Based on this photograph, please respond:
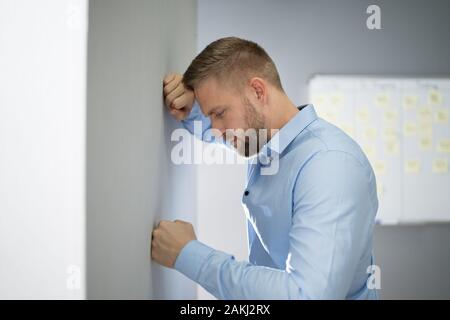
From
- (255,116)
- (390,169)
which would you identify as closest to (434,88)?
(390,169)

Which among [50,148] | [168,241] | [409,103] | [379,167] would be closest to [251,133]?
[168,241]

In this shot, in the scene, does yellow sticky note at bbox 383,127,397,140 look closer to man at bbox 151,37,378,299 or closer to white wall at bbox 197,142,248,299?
white wall at bbox 197,142,248,299

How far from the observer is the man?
0.71m

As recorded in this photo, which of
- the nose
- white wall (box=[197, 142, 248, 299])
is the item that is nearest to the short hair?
the nose

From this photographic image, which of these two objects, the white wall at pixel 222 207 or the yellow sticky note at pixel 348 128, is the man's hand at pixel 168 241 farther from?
the yellow sticky note at pixel 348 128

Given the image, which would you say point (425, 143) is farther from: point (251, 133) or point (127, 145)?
point (127, 145)

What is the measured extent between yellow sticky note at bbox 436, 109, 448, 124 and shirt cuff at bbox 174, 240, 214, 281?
2.08 m

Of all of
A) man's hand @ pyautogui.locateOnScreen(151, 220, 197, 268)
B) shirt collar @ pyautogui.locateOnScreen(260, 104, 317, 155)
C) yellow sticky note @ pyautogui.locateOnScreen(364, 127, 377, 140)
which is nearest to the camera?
man's hand @ pyautogui.locateOnScreen(151, 220, 197, 268)

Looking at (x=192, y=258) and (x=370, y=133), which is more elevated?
(x=370, y=133)

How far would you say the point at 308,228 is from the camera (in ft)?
2.36

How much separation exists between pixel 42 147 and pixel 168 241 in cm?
39

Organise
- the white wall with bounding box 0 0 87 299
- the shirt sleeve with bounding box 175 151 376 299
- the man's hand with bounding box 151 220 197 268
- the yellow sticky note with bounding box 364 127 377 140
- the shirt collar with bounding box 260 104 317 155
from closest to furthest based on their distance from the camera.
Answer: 1. the white wall with bounding box 0 0 87 299
2. the shirt sleeve with bounding box 175 151 376 299
3. the man's hand with bounding box 151 220 197 268
4. the shirt collar with bounding box 260 104 317 155
5. the yellow sticky note with bounding box 364 127 377 140

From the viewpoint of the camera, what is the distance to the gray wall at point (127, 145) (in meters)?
0.52
